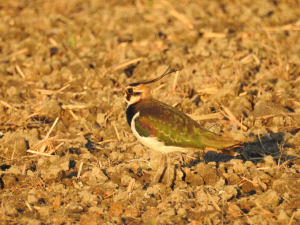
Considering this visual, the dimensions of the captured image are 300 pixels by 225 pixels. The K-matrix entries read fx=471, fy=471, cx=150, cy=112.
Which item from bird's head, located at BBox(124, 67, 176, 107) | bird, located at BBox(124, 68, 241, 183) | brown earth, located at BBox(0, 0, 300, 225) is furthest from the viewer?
bird's head, located at BBox(124, 67, 176, 107)

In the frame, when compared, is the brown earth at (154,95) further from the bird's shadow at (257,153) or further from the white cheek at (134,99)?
the white cheek at (134,99)

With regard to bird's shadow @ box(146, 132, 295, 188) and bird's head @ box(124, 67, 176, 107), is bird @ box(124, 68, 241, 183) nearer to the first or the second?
bird's head @ box(124, 67, 176, 107)

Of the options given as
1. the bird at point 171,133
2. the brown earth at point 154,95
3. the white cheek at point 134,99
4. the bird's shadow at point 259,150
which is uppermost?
the white cheek at point 134,99

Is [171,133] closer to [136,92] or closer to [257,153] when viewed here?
[136,92]

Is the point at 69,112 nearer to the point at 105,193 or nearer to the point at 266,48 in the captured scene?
the point at 105,193

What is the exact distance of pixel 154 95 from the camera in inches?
352

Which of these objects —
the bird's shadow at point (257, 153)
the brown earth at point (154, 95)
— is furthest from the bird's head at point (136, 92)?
the bird's shadow at point (257, 153)

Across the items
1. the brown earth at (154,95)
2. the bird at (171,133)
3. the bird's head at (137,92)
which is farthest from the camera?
the bird's head at (137,92)

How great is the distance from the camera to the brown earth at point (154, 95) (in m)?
5.85

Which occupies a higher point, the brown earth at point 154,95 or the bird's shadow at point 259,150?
the brown earth at point 154,95

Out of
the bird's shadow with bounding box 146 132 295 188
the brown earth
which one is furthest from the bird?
the bird's shadow with bounding box 146 132 295 188

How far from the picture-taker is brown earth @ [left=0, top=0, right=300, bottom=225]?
5.85 m

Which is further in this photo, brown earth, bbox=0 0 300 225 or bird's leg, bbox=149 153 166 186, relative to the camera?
bird's leg, bbox=149 153 166 186

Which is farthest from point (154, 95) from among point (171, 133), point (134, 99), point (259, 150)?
point (171, 133)
